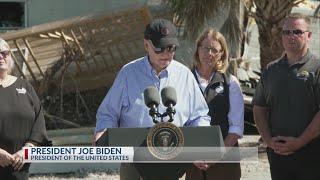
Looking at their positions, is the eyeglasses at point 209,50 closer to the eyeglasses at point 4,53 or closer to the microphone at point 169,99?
the microphone at point 169,99

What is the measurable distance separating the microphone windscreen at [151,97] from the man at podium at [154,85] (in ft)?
0.59

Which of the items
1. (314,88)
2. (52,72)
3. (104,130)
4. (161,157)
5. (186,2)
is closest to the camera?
(161,157)

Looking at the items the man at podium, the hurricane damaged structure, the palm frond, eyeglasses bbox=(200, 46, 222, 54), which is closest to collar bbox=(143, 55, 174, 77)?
the man at podium

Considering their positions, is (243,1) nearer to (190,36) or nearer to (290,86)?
(190,36)

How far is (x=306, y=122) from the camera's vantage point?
14.9 feet

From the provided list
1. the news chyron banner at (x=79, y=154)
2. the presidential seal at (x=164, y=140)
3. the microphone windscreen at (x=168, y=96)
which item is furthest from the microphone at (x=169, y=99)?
the news chyron banner at (x=79, y=154)

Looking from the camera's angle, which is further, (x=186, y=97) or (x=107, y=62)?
(x=107, y=62)

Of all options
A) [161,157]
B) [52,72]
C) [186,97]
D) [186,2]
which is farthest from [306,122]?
[52,72]

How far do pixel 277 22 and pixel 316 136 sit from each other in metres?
6.03

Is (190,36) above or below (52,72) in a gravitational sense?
above

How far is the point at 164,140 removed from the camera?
3568 millimetres

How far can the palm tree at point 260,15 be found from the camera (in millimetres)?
10047

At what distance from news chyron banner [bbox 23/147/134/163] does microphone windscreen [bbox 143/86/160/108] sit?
0.29 meters

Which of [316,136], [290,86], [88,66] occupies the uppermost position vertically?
[290,86]
